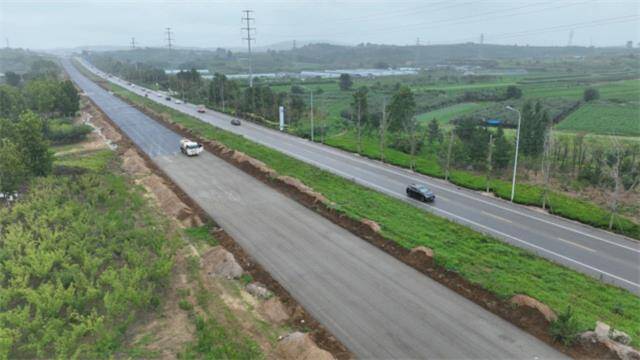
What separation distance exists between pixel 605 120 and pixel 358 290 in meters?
74.2

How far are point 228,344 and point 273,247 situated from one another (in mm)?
9211

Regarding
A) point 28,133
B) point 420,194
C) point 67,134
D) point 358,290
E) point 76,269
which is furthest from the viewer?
point 67,134

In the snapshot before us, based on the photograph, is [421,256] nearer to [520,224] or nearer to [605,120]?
[520,224]

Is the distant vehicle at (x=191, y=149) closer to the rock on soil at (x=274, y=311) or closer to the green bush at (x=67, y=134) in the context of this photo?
the green bush at (x=67, y=134)

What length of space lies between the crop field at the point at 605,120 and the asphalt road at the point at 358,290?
56000 mm

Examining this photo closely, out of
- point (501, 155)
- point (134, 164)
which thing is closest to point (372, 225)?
point (501, 155)

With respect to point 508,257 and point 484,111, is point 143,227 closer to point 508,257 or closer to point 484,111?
point 508,257

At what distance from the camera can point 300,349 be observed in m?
16.0

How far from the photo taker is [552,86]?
126 metres

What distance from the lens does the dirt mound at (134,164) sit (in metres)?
41.2

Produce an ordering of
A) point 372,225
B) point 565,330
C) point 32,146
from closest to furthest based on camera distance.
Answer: point 565,330, point 372,225, point 32,146

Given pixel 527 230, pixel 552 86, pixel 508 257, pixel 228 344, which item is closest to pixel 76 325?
pixel 228 344

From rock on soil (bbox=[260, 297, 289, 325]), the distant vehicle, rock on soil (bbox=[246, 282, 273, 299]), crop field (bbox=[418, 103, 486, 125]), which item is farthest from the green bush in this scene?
crop field (bbox=[418, 103, 486, 125])

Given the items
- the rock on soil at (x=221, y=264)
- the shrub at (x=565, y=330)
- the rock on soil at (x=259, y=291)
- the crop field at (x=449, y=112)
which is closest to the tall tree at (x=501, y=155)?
the shrub at (x=565, y=330)
